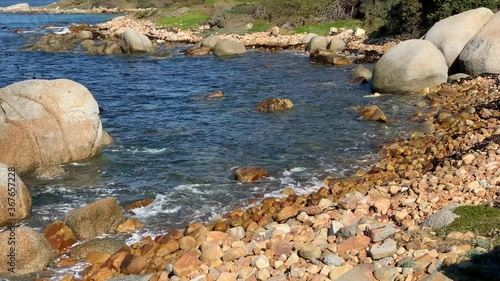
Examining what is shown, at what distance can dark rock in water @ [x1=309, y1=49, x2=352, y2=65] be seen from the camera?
3131 cm

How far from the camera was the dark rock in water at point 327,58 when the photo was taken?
31.3m

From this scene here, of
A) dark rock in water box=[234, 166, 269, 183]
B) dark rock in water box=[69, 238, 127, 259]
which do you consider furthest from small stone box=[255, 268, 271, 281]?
dark rock in water box=[234, 166, 269, 183]

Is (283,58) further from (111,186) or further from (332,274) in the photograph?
(332,274)

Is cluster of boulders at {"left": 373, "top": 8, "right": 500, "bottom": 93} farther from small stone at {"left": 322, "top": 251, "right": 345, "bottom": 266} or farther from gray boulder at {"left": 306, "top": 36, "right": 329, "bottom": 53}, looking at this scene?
small stone at {"left": 322, "top": 251, "right": 345, "bottom": 266}

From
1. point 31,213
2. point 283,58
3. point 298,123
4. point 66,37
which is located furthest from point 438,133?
point 66,37

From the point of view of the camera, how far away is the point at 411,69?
22.3m

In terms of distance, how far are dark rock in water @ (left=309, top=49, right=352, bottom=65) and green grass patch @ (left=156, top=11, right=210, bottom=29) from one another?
24.9 m

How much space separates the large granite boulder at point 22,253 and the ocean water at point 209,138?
1531 millimetres

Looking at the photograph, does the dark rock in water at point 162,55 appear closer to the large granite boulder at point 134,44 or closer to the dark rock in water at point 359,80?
the large granite boulder at point 134,44

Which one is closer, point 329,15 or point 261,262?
point 261,262

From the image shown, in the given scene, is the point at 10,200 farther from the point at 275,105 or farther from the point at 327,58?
the point at 327,58

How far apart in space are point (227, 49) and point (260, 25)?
511 inches

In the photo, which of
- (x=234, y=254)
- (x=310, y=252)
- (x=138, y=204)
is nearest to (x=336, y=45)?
(x=138, y=204)

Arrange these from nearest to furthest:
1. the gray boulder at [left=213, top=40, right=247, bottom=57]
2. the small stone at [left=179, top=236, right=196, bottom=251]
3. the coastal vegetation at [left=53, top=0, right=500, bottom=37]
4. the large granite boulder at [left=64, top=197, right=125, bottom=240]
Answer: the small stone at [left=179, top=236, right=196, bottom=251], the large granite boulder at [left=64, top=197, right=125, bottom=240], the coastal vegetation at [left=53, top=0, right=500, bottom=37], the gray boulder at [left=213, top=40, right=247, bottom=57]
